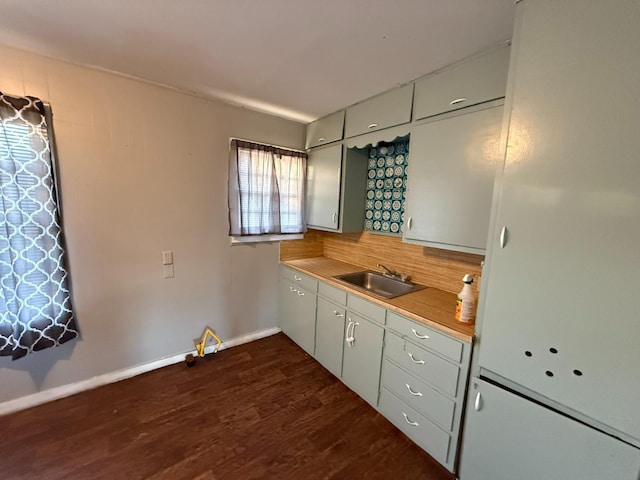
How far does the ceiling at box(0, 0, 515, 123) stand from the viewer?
3.93 feet

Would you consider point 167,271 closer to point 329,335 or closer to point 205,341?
point 205,341

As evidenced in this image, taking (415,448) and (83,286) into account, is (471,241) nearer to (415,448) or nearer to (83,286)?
(415,448)

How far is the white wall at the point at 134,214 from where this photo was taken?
1.80 meters

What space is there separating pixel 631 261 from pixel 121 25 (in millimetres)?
2451

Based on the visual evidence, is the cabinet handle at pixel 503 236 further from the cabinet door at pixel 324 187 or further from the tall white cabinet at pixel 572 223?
the cabinet door at pixel 324 187

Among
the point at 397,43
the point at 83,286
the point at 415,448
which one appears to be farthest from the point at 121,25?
the point at 415,448

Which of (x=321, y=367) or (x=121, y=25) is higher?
(x=121, y=25)

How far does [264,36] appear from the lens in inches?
55.4

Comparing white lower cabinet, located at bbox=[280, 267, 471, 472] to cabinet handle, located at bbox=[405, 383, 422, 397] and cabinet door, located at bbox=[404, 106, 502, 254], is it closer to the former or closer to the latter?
cabinet handle, located at bbox=[405, 383, 422, 397]

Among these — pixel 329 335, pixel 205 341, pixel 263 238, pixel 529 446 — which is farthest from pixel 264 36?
pixel 205 341

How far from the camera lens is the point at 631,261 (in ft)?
2.84

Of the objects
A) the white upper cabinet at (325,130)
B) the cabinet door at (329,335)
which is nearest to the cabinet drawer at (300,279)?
the cabinet door at (329,335)

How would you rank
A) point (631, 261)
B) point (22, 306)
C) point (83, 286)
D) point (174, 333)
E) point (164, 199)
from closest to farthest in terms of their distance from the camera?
1. point (631, 261)
2. point (22, 306)
3. point (83, 286)
4. point (164, 199)
5. point (174, 333)

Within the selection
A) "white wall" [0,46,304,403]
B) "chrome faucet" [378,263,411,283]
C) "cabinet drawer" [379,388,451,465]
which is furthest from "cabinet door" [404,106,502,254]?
"white wall" [0,46,304,403]
